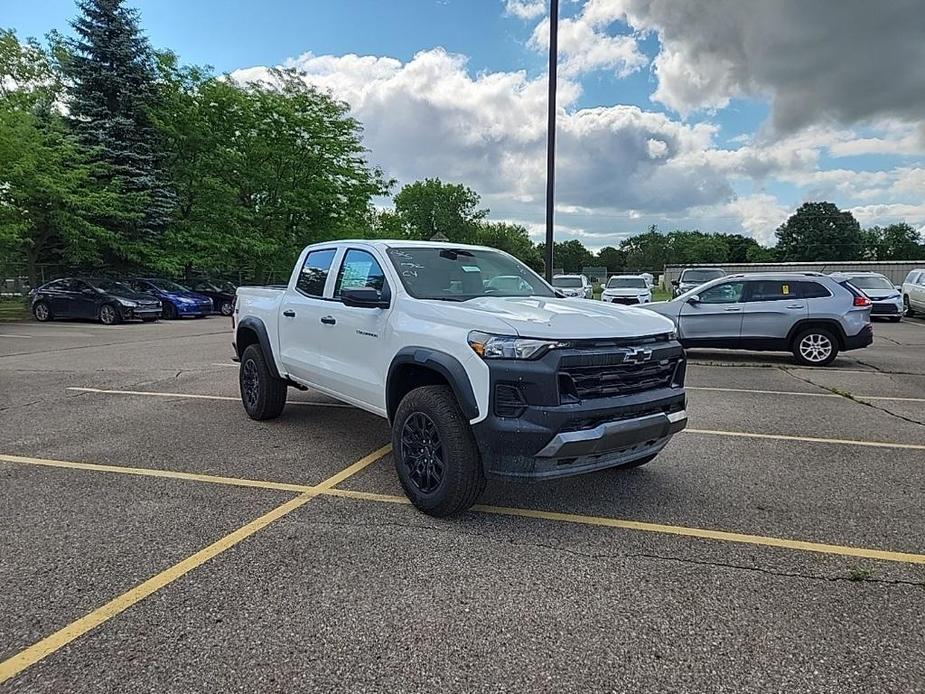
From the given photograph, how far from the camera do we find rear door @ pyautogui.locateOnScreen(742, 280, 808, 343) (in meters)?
10.8

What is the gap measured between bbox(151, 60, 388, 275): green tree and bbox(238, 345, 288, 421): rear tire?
66.8 feet

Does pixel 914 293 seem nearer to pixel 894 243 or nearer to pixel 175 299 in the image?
pixel 175 299

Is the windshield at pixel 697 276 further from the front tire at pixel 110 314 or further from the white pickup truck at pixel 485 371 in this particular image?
the white pickup truck at pixel 485 371

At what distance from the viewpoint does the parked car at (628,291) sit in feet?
70.2

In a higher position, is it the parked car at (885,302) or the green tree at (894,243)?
the green tree at (894,243)

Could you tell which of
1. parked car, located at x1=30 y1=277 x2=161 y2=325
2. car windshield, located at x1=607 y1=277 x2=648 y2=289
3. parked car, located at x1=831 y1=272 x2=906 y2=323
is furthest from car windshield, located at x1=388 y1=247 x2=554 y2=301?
car windshield, located at x1=607 y1=277 x2=648 y2=289

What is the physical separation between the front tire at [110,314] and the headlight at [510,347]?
19107 mm

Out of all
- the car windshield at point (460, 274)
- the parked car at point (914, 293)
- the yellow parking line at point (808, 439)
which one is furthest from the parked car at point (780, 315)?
the parked car at point (914, 293)

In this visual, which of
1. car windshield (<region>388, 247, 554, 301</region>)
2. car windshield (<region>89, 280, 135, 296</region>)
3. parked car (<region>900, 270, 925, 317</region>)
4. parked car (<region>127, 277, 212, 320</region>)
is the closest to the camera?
car windshield (<region>388, 247, 554, 301</region>)

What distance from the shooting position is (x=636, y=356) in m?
3.87

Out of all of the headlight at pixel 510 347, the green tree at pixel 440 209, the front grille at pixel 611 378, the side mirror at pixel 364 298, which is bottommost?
the front grille at pixel 611 378

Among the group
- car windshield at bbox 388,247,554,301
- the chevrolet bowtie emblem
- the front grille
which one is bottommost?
the front grille

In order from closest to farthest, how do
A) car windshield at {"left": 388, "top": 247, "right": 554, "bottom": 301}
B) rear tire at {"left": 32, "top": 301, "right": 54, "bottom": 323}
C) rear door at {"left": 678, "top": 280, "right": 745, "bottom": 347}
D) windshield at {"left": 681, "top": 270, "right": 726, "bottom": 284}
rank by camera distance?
1. car windshield at {"left": 388, "top": 247, "right": 554, "bottom": 301}
2. rear door at {"left": 678, "top": 280, "right": 745, "bottom": 347}
3. rear tire at {"left": 32, "top": 301, "right": 54, "bottom": 323}
4. windshield at {"left": 681, "top": 270, "right": 726, "bottom": 284}

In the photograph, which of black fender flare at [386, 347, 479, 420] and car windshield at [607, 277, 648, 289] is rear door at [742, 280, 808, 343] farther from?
car windshield at [607, 277, 648, 289]
